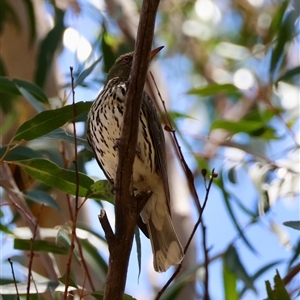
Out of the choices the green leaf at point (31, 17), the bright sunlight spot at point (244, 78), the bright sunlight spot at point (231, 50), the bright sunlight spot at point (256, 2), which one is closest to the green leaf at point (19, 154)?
the green leaf at point (31, 17)

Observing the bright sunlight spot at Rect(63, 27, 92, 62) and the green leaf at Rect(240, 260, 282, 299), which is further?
the bright sunlight spot at Rect(63, 27, 92, 62)

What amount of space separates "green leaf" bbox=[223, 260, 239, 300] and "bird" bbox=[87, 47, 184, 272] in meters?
0.24

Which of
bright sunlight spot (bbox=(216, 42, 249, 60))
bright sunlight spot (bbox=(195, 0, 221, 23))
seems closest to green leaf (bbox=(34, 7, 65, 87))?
bright sunlight spot (bbox=(195, 0, 221, 23))

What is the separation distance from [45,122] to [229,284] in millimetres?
889

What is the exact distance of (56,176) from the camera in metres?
1.87

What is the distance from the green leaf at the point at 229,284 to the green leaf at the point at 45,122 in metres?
0.84

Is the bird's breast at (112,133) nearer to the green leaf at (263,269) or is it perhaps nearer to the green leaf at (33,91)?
the green leaf at (33,91)

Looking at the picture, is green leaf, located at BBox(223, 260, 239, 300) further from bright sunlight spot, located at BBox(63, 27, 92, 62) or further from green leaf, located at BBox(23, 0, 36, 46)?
green leaf, located at BBox(23, 0, 36, 46)

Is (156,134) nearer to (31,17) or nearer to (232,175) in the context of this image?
(232,175)

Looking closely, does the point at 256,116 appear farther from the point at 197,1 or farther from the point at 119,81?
the point at 197,1

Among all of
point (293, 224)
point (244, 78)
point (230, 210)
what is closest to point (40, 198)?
point (230, 210)

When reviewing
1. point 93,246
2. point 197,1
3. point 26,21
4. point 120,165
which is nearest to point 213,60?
point 197,1

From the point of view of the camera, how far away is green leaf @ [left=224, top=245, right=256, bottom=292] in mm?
2184

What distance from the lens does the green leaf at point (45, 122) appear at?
1.82 m
